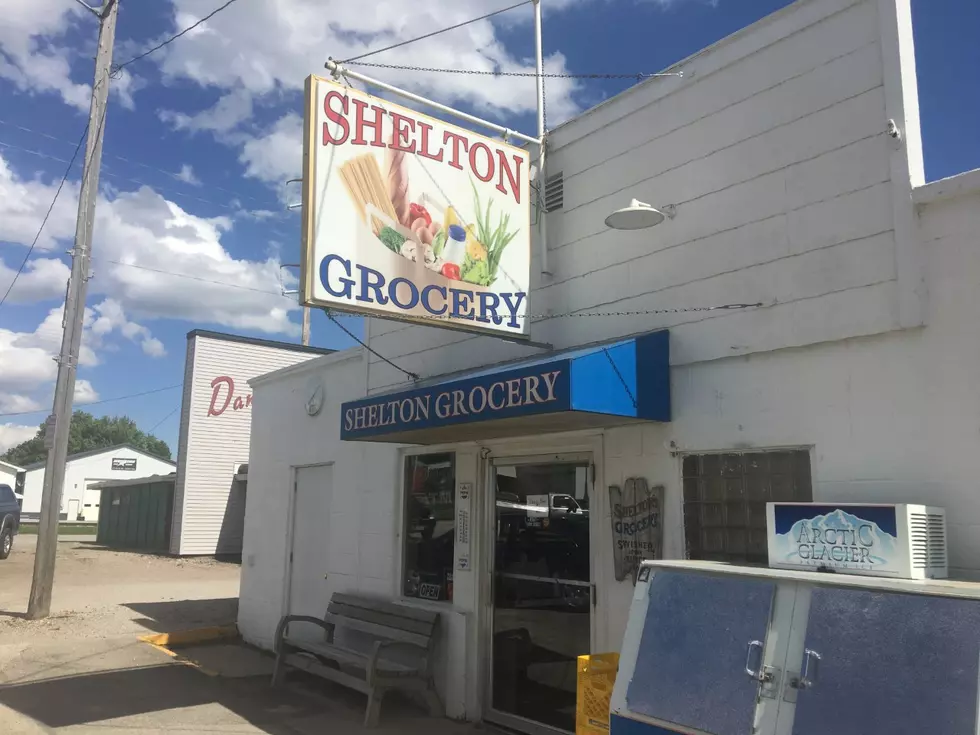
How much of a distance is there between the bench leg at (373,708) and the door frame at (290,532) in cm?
299

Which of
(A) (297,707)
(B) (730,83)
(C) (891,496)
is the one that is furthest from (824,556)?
(A) (297,707)

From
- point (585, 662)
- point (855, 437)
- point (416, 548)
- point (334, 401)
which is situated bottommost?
point (585, 662)

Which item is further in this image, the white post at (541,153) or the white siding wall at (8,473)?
the white siding wall at (8,473)

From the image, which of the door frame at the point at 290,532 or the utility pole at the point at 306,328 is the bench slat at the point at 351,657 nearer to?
the door frame at the point at 290,532

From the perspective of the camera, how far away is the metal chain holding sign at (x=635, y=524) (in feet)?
17.7

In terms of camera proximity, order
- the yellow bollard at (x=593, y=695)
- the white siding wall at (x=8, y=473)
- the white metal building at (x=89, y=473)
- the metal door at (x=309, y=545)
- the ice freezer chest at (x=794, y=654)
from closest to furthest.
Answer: the ice freezer chest at (x=794, y=654), the yellow bollard at (x=593, y=695), the metal door at (x=309, y=545), the white metal building at (x=89, y=473), the white siding wall at (x=8, y=473)

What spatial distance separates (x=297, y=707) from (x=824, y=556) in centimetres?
509

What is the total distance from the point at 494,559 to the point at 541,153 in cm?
342

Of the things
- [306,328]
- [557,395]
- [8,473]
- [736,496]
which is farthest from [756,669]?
[8,473]

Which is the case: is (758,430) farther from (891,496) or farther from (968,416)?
(968,416)

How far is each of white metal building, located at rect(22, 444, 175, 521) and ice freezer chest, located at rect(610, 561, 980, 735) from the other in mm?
56320

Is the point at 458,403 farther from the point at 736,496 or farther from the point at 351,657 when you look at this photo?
the point at 351,657

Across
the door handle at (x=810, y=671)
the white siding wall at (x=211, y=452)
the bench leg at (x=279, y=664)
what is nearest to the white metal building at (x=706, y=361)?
the bench leg at (x=279, y=664)

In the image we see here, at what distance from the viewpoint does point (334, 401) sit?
8961 millimetres
